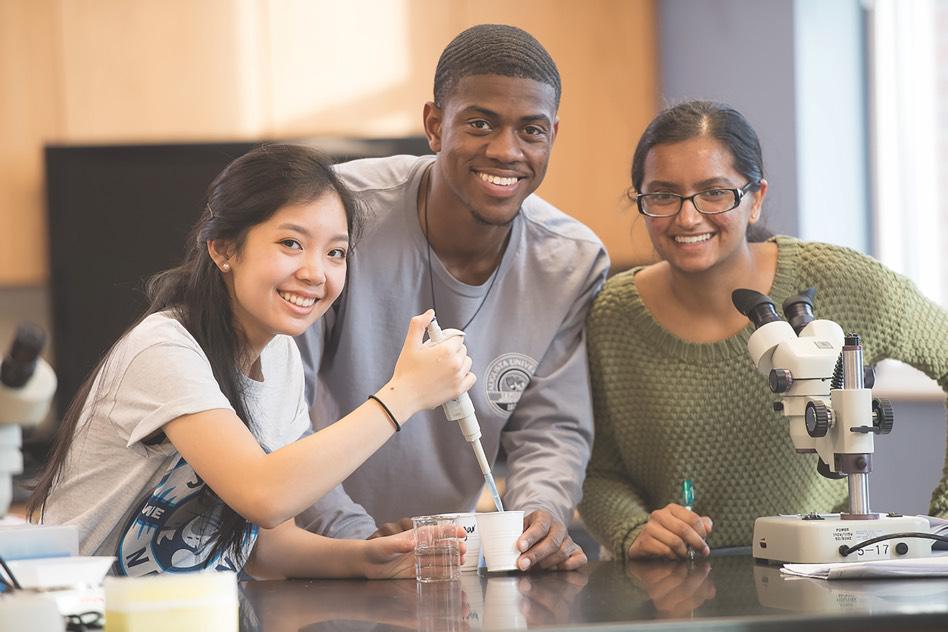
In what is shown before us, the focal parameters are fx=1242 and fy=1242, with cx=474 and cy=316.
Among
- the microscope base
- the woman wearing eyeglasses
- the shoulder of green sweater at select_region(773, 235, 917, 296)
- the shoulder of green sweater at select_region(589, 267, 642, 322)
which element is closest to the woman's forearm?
the woman wearing eyeglasses

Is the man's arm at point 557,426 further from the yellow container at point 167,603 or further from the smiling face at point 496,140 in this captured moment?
the yellow container at point 167,603

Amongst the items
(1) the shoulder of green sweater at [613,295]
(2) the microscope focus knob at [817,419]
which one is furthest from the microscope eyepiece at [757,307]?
(1) the shoulder of green sweater at [613,295]

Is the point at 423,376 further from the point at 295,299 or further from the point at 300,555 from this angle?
the point at 300,555

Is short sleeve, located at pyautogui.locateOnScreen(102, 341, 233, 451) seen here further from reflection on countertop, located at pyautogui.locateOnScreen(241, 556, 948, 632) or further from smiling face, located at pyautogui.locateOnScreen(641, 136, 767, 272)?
smiling face, located at pyautogui.locateOnScreen(641, 136, 767, 272)

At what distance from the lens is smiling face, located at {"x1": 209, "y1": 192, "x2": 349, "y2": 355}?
5.70 ft

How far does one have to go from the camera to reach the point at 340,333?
2.18 metres

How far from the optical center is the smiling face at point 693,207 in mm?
2068

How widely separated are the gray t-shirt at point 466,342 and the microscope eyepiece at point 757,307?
1.30ft

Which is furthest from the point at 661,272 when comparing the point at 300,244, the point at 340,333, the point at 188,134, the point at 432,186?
the point at 188,134

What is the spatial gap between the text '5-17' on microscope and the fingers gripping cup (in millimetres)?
461

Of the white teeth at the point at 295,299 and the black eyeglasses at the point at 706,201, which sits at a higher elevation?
the black eyeglasses at the point at 706,201

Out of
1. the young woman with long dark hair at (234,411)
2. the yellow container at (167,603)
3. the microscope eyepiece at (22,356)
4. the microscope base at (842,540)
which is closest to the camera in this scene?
the microscope eyepiece at (22,356)

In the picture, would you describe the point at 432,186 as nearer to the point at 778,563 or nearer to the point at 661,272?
the point at 661,272

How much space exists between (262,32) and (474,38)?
2.60 metres
